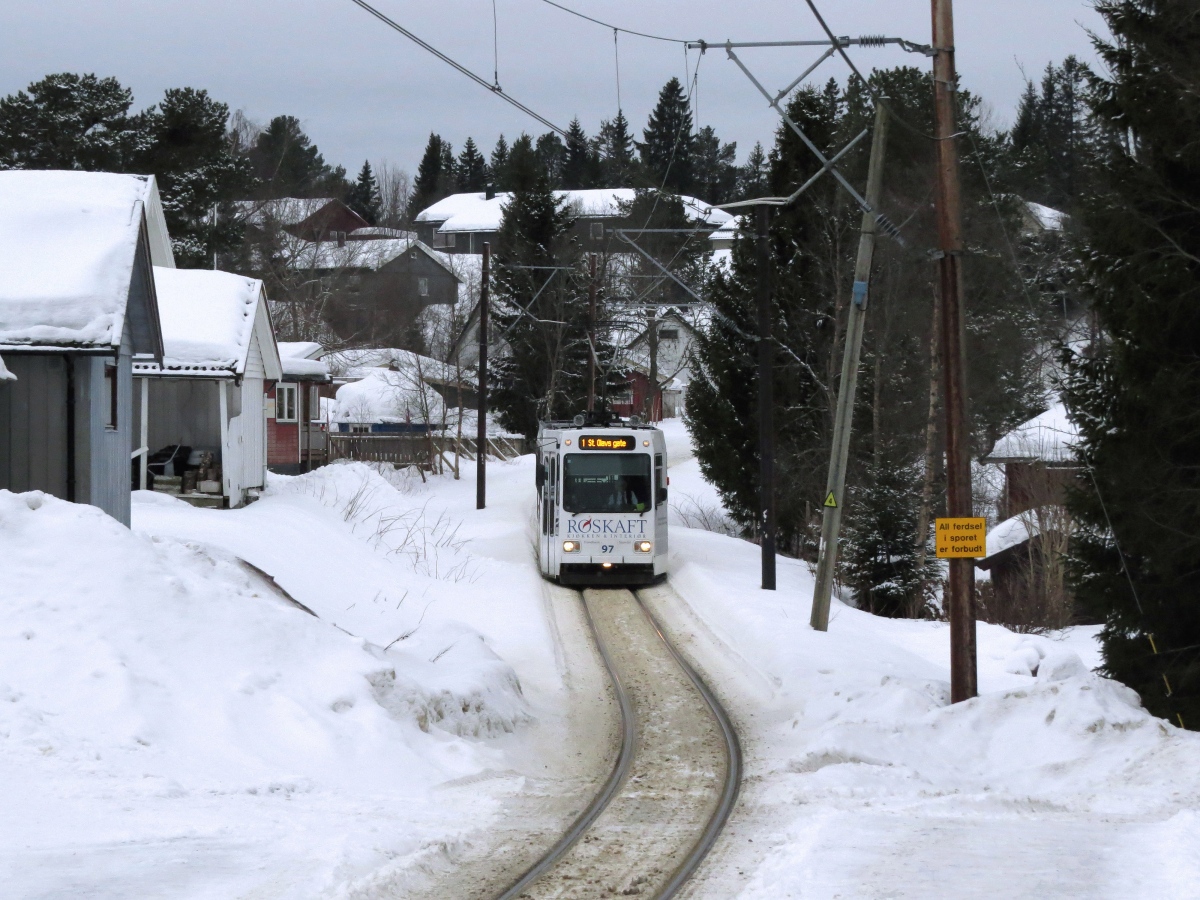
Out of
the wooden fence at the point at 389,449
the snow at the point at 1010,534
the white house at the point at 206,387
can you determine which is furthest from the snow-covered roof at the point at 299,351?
the snow at the point at 1010,534

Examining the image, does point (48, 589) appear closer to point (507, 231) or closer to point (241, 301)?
point (241, 301)

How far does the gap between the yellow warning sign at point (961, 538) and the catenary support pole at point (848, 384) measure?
198 inches

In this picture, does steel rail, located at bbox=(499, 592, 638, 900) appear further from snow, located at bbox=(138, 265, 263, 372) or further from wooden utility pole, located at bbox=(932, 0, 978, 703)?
snow, located at bbox=(138, 265, 263, 372)

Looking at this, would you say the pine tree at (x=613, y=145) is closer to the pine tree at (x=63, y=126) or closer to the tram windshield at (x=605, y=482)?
the pine tree at (x=63, y=126)

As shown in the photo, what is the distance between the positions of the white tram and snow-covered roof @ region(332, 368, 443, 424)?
31.0 m

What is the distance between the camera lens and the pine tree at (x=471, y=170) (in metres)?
129

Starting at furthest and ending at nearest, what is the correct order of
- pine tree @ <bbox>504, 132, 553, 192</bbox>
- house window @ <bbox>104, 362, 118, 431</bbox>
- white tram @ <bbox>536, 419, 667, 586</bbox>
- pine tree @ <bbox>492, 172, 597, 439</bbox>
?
pine tree @ <bbox>504, 132, 553, 192</bbox>, pine tree @ <bbox>492, 172, 597, 439</bbox>, white tram @ <bbox>536, 419, 667, 586</bbox>, house window @ <bbox>104, 362, 118, 431</bbox>

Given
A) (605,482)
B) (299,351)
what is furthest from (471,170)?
(605,482)

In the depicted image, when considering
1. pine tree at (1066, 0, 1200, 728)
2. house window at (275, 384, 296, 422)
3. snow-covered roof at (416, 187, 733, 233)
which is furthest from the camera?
snow-covered roof at (416, 187, 733, 233)

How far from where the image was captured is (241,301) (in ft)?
90.5

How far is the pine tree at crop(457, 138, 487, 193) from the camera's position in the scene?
129000 millimetres

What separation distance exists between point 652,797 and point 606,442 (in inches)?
542

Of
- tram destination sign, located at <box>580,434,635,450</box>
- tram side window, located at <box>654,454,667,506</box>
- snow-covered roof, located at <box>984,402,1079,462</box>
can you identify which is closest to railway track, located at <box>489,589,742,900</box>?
tram side window, located at <box>654,454,667,506</box>

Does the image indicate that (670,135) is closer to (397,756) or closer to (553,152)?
(553,152)
